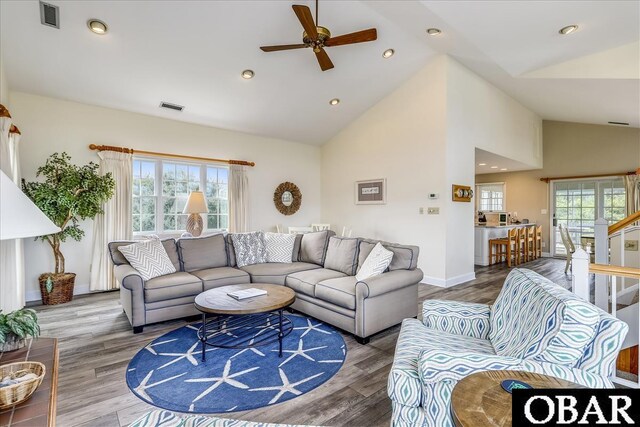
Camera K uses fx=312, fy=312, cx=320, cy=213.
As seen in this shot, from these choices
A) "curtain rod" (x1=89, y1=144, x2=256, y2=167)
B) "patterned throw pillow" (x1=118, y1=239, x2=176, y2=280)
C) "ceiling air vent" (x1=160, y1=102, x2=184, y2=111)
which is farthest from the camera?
"ceiling air vent" (x1=160, y1=102, x2=184, y2=111)

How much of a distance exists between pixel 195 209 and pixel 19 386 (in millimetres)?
3784

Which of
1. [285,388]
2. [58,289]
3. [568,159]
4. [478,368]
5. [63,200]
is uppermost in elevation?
[568,159]

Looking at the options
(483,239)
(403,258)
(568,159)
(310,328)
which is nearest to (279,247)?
(310,328)

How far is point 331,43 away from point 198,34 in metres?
1.71

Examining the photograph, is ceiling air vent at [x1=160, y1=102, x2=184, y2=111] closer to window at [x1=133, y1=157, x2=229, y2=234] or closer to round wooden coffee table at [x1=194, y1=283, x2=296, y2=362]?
window at [x1=133, y1=157, x2=229, y2=234]

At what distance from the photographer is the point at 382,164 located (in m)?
6.10

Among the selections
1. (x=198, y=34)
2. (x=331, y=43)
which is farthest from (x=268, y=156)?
(x=331, y=43)

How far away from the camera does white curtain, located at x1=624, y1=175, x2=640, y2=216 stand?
6.86 meters

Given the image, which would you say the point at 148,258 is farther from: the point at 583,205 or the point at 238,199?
the point at 583,205

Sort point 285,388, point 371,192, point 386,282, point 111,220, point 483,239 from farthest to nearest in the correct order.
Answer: point 483,239, point 371,192, point 111,220, point 386,282, point 285,388

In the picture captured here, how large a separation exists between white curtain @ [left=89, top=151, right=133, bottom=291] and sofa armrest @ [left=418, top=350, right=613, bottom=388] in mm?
4945

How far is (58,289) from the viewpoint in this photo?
4.18 metres

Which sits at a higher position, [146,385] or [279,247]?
[279,247]

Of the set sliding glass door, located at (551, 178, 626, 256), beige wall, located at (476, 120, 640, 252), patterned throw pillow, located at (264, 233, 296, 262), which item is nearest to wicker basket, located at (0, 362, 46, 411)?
patterned throw pillow, located at (264, 233, 296, 262)
